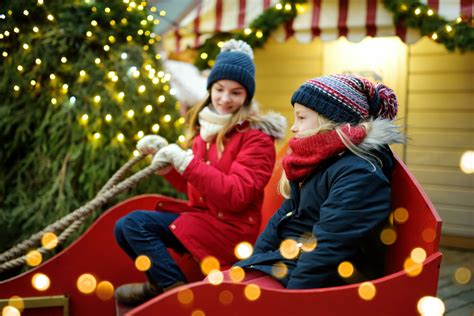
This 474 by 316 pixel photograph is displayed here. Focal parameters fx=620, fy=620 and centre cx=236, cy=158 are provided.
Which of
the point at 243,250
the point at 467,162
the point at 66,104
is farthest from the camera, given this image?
the point at 467,162

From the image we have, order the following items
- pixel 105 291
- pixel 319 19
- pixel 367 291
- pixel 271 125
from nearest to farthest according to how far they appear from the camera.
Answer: pixel 367 291, pixel 271 125, pixel 105 291, pixel 319 19

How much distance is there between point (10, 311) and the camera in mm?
2812

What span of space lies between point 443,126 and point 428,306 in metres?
4.02

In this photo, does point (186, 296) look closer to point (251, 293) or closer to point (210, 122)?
point (251, 293)

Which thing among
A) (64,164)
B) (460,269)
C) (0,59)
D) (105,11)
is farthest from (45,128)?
(460,269)

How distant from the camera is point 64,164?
3717 millimetres

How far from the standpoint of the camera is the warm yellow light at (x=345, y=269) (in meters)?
2.02

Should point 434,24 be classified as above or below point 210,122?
above

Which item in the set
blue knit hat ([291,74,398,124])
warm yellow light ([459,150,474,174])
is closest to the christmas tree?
blue knit hat ([291,74,398,124])

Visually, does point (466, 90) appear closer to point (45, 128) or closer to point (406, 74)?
point (406, 74)

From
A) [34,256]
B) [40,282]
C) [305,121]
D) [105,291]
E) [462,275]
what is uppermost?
[305,121]

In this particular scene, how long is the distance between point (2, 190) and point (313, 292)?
2591 millimetres

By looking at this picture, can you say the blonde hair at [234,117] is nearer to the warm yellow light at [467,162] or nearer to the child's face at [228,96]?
the child's face at [228,96]

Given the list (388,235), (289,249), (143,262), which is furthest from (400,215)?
(143,262)
